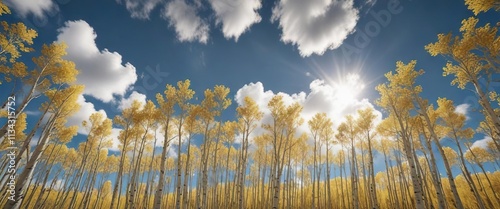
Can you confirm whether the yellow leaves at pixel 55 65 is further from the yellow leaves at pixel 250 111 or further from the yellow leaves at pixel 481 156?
the yellow leaves at pixel 481 156

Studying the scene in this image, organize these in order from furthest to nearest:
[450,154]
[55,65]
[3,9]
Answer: [450,154] < [55,65] < [3,9]

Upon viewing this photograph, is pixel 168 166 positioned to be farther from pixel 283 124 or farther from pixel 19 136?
pixel 283 124

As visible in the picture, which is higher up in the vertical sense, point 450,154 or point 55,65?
point 55,65

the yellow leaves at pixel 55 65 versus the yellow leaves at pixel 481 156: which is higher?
the yellow leaves at pixel 55 65

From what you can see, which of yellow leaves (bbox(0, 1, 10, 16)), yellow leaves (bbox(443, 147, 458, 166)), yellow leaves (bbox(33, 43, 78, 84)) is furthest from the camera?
yellow leaves (bbox(443, 147, 458, 166))

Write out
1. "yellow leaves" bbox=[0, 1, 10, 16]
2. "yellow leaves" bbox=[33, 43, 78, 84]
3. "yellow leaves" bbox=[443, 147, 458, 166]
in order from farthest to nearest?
"yellow leaves" bbox=[443, 147, 458, 166] → "yellow leaves" bbox=[33, 43, 78, 84] → "yellow leaves" bbox=[0, 1, 10, 16]

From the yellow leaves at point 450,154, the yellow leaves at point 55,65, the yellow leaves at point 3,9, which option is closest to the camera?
the yellow leaves at point 3,9

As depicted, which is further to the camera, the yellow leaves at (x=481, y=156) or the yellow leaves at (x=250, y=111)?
the yellow leaves at (x=481, y=156)

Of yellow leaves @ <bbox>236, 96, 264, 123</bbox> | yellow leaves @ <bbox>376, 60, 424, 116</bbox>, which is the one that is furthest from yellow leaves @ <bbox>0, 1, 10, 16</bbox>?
yellow leaves @ <bbox>376, 60, 424, 116</bbox>

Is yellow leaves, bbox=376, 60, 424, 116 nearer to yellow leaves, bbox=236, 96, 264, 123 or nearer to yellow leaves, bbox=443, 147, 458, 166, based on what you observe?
yellow leaves, bbox=236, 96, 264, 123

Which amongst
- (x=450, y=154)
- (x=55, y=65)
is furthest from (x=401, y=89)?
(x=55, y=65)

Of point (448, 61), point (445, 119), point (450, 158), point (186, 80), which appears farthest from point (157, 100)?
point (450, 158)

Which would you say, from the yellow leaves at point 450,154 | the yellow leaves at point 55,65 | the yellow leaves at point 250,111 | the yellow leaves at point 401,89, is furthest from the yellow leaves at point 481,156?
the yellow leaves at point 55,65

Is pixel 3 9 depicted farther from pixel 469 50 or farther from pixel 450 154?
pixel 450 154
